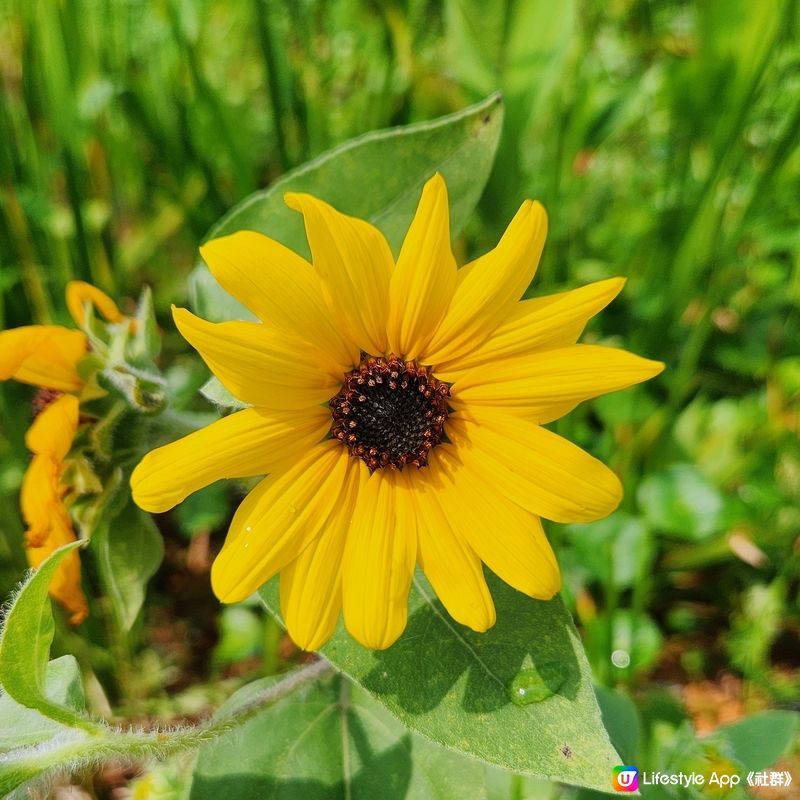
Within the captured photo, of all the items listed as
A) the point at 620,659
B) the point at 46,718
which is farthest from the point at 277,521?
the point at 620,659

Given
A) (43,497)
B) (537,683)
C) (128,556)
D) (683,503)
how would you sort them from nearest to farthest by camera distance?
(537,683)
(43,497)
(128,556)
(683,503)

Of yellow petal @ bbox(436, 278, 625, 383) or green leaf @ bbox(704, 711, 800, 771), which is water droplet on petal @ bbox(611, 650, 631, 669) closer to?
→ green leaf @ bbox(704, 711, 800, 771)

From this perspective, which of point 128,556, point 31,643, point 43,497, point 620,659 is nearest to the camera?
point 31,643

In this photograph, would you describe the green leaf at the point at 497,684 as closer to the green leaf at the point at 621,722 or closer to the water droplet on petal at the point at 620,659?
the green leaf at the point at 621,722

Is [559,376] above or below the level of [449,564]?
above

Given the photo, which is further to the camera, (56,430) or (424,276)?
(56,430)

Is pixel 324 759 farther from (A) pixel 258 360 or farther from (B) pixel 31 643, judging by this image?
(A) pixel 258 360

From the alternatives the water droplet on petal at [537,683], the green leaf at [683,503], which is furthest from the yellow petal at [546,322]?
the green leaf at [683,503]
